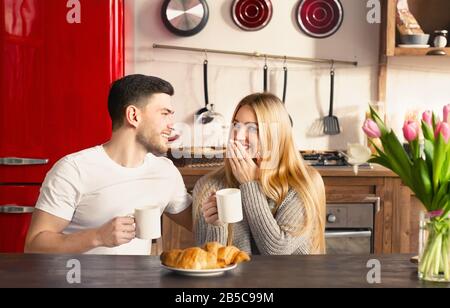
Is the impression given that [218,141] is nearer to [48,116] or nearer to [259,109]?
[48,116]

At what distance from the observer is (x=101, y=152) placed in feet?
8.39

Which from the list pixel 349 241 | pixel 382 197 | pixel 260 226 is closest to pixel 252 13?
pixel 382 197

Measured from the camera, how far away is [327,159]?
3.93 m

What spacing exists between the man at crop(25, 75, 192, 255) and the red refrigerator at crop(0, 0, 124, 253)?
752 millimetres

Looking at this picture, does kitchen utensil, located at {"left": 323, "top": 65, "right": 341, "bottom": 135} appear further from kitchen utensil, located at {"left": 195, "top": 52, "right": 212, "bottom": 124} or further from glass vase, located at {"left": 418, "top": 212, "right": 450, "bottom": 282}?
glass vase, located at {"left": 418, "top": 212, "right": 450, "bottom": 282}

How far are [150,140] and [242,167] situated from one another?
1.08ft

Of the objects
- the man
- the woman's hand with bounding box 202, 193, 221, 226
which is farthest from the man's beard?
the woman's hand with bounding box 202, 193, 221, 226

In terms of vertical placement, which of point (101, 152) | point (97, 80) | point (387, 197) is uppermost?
point (97, 80)

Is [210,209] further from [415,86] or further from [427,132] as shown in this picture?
[415,86]

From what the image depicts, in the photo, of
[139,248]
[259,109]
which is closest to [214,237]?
[139,248]

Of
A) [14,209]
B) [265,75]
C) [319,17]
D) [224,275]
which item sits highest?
[319,17]

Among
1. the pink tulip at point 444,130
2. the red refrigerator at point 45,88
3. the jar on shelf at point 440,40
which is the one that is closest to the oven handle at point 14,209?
the red refrigerator at point 45,88
